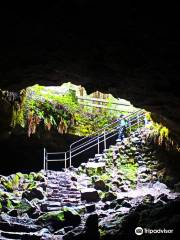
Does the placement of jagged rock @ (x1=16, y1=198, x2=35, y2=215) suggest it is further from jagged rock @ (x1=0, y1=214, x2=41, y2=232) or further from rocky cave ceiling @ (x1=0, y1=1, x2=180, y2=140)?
rocky cave ceiling @ (x1=0, y1=1, x2=180, y2=140)

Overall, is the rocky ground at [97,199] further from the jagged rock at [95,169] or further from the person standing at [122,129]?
the person standing at [122,129]

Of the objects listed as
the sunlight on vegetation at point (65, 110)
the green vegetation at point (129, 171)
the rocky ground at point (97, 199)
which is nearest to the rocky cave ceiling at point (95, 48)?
the rocky ground at point (97, 199)

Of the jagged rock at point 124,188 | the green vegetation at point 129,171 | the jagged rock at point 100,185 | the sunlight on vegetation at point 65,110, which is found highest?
the sunlight on vegetation at point 65,110

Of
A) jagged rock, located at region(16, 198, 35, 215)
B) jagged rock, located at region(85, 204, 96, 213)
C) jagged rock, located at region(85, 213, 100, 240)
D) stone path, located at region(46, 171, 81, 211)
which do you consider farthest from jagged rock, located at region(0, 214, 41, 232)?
jagged rock, located at region(85, 213, 100, 240)

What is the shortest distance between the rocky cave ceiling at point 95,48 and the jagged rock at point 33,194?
5.03 meters

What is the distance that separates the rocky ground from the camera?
23.7 feet

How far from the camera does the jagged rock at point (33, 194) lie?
11891mm

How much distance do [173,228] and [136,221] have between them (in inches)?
45.8

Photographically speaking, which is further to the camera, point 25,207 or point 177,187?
point 177,187

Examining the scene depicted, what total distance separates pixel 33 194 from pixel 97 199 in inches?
94.4

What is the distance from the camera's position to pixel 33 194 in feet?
39.1

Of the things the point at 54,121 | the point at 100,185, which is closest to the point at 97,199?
the point at 100,185

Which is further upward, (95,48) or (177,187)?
(95,48)

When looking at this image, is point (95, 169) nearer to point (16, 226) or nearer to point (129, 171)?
point (129, 171)
